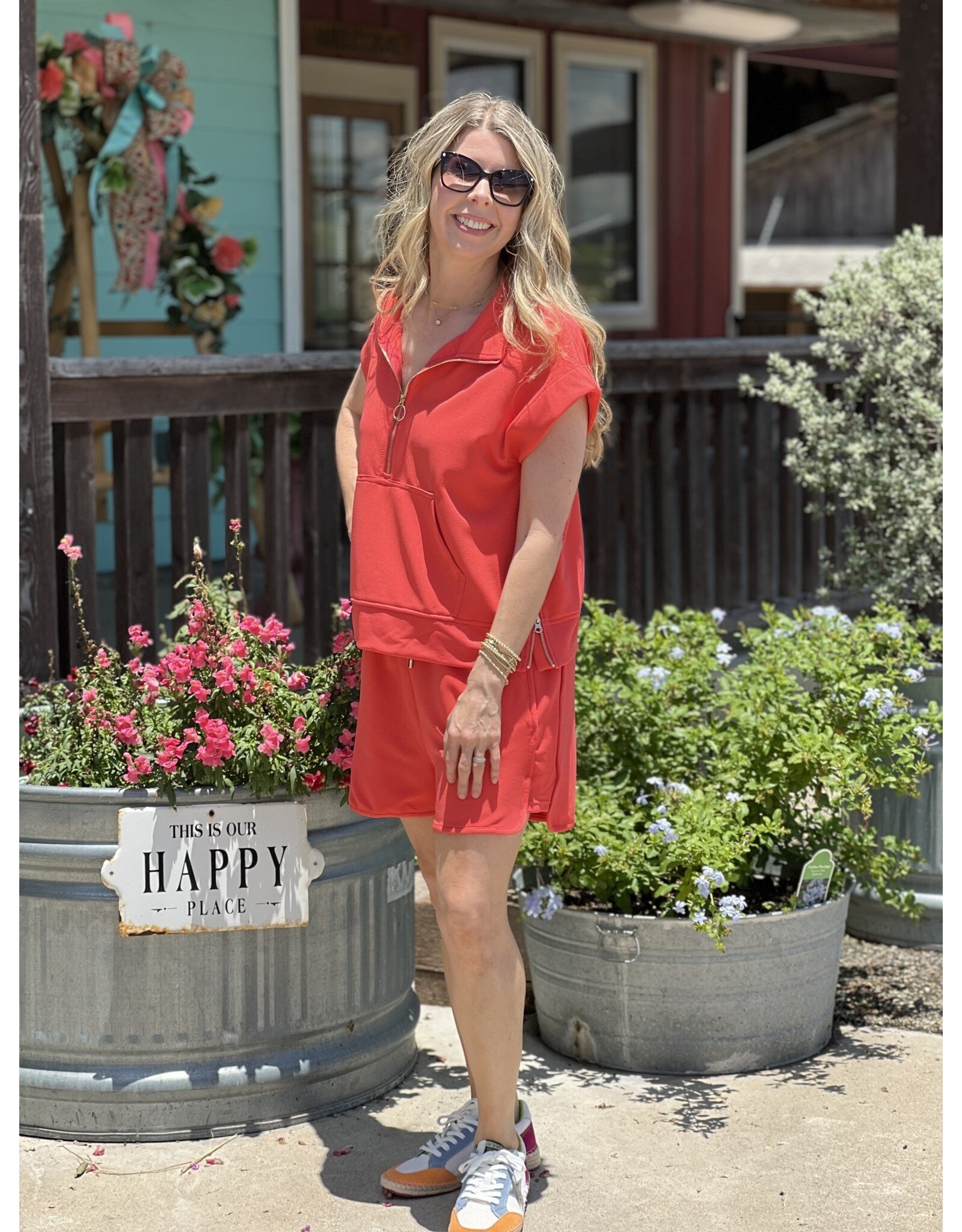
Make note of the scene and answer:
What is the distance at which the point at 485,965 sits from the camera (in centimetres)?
261

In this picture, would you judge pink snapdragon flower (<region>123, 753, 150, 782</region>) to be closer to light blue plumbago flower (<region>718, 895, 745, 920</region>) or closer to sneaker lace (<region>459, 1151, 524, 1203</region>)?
sneaker lace (<region>459, 1151, 524, 1203</region>)

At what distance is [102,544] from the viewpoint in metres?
6.57

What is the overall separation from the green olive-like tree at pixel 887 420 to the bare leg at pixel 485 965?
6.97ft

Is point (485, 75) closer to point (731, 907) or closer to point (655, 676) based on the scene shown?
point (655, 676)

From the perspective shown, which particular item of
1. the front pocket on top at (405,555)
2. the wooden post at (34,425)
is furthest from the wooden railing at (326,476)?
the front pocket on top at (405,555)

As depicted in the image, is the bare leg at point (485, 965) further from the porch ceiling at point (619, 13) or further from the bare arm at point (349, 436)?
the porch ceiling at point (619, 13)

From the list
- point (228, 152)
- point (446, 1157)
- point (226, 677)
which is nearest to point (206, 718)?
point (226, 677)

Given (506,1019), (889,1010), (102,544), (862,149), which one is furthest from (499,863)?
(862,149)

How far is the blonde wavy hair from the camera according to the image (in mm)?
2543

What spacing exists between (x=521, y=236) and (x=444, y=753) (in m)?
0.85

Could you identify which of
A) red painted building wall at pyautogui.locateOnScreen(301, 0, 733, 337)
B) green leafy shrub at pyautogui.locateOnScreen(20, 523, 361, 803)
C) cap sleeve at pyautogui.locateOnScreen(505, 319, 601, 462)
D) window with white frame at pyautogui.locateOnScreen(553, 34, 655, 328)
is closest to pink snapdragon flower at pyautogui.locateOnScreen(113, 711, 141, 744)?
green leafy shrub at pyautogui.locateOnScreen(20, 523, 361, 803)

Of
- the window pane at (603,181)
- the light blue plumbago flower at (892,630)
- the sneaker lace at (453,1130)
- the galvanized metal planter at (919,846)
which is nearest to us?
the sneaker lace at (453,1130)

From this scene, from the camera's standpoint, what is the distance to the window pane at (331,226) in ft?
28.3

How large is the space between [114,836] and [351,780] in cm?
53
